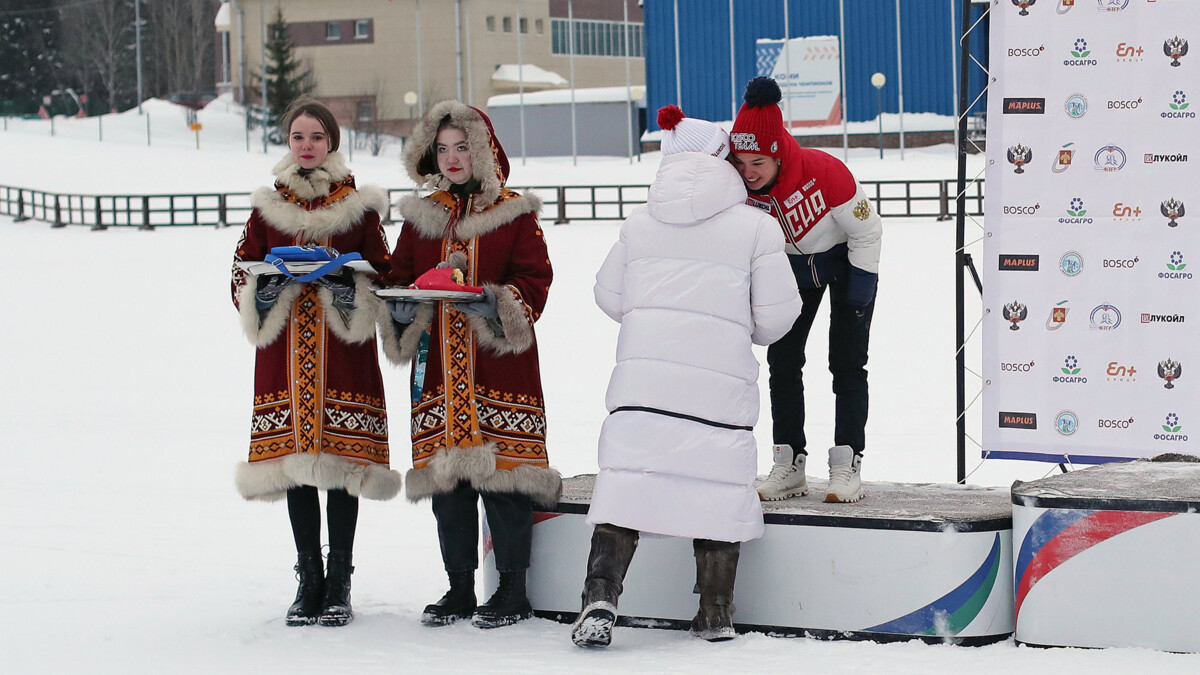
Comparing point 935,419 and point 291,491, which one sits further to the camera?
point 935,419

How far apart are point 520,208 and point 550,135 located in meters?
38.6

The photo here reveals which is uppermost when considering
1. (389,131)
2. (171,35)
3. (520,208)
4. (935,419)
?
(171,35)

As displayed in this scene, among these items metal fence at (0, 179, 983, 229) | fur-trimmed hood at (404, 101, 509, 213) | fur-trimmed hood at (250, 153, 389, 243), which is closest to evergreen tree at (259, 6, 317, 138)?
metal fence at (0, 179, 983, 229)

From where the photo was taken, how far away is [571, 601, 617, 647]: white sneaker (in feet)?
13.9

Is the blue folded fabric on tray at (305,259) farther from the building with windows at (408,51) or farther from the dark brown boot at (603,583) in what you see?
the building with windows at (408,51)

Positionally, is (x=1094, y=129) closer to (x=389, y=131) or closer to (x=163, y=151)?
(x=163, y=151)

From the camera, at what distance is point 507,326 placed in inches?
180

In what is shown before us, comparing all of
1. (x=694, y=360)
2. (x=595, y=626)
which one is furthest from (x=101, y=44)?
(x=595, y=626)

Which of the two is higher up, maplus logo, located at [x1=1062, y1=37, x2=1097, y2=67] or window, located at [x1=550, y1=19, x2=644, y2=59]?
window, located at [x1=550, y1=19, x2=644, y2=59]

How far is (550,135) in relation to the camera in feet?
141

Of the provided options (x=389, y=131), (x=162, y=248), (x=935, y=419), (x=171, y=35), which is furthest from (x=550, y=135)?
(x=935, y=419)

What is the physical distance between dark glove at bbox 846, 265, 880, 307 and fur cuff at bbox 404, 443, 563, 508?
1196 mm

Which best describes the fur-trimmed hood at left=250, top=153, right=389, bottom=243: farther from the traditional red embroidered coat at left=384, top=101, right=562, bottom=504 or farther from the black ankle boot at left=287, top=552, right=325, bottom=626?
the black ankle boot at left=287, top=552, right=325, bottom=626

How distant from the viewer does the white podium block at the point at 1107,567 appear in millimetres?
4023
